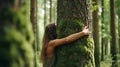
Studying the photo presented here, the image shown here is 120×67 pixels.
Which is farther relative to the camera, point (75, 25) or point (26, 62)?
point (75, 25)

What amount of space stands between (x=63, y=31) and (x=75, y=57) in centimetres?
46

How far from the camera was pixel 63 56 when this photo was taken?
207 inches

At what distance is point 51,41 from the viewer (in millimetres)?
5086

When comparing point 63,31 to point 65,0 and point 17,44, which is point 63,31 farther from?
point 17,44

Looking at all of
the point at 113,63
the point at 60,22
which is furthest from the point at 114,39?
the point at 60,22

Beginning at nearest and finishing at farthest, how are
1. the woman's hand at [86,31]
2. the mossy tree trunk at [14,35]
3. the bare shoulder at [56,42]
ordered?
the mossy tree trunk at [14,35], the bare shoulder at [56,42], the woman's hand at [86,31]

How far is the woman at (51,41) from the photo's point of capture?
5113 millimetres

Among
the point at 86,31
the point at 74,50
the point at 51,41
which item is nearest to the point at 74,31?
the point at 86,31

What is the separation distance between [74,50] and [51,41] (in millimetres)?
403

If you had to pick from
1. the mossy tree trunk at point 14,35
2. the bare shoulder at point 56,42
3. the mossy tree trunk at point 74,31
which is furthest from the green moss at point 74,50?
the mossy tree trunk at point 14,35

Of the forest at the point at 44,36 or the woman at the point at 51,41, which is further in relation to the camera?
the woman at the point at 51,41

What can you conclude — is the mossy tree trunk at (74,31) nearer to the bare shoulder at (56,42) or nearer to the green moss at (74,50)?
the green moss at (74,50)

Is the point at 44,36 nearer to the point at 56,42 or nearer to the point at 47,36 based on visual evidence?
the point at 47,36

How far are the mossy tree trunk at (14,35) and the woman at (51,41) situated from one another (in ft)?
10.3
